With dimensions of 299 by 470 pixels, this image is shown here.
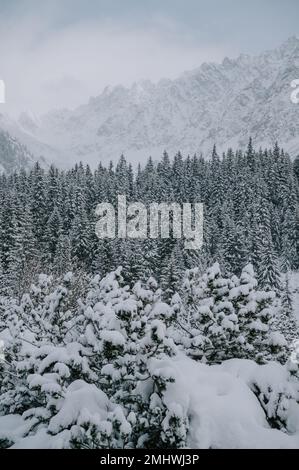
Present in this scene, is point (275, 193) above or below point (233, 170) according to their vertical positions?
below

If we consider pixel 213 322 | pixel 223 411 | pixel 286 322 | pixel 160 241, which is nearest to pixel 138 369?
pixel 223 411

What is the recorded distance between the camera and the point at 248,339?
14.6m

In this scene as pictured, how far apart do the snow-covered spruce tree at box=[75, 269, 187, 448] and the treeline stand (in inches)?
1118

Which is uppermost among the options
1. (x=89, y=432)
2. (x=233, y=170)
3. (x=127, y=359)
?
(x=233, y=170)

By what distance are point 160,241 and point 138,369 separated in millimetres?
56607

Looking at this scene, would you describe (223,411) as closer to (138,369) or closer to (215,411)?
(215,411)

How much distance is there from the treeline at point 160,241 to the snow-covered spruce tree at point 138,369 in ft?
93.2

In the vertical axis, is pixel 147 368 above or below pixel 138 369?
above

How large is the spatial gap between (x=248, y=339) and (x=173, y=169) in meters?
95.6

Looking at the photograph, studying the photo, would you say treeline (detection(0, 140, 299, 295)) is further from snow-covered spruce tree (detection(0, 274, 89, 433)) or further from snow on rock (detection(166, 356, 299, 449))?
snow on rock (detection(166, 356, 299, 449))

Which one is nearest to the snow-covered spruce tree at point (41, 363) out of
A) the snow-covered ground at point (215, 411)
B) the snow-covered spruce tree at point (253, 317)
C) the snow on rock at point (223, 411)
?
the snow-covered ground at point (215, 411)

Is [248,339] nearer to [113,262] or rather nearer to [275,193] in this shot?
[113,262]

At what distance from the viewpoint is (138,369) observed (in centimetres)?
1103

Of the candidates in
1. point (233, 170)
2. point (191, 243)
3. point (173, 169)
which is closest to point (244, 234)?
point (191, 243)
